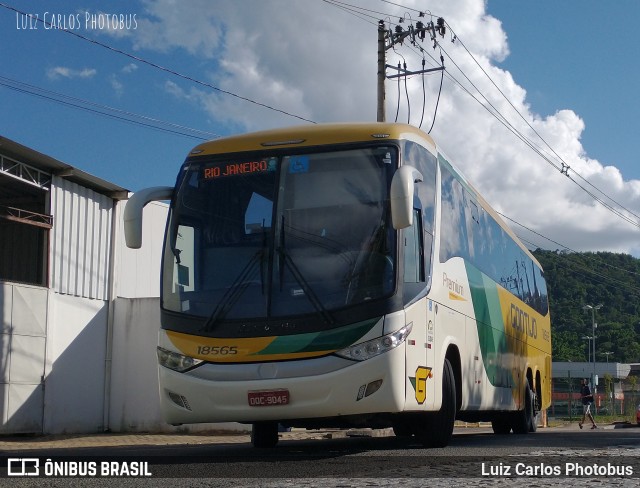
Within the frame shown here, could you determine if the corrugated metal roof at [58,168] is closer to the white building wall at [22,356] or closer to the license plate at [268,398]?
the white building wall at [22,356]

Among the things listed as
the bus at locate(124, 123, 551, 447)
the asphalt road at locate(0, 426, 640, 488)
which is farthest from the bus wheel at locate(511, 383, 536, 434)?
the asphalt road at locate(0, 426, 640, 488)

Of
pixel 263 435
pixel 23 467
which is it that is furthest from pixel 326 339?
pixel 263 435

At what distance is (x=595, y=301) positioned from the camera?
97062 millimetres

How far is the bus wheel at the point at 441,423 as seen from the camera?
10.4 m

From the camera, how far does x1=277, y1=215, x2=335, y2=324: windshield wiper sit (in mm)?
8945

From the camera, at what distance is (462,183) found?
13258mm

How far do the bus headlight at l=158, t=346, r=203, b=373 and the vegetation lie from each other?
59736mm

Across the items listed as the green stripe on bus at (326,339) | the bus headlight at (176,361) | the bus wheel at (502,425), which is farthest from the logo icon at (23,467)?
the bus wheel at (502,425)

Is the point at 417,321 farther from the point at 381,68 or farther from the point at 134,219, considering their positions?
the point at 381,68

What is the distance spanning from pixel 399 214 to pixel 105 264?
53.2 ft

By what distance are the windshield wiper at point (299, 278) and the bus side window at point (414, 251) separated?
3.05ft

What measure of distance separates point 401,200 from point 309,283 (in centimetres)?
122

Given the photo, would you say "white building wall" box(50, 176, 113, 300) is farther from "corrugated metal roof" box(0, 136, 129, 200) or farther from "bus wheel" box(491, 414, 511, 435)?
"bus wheel" box(491, 414, 511, 435)

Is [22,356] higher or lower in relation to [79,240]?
lower
